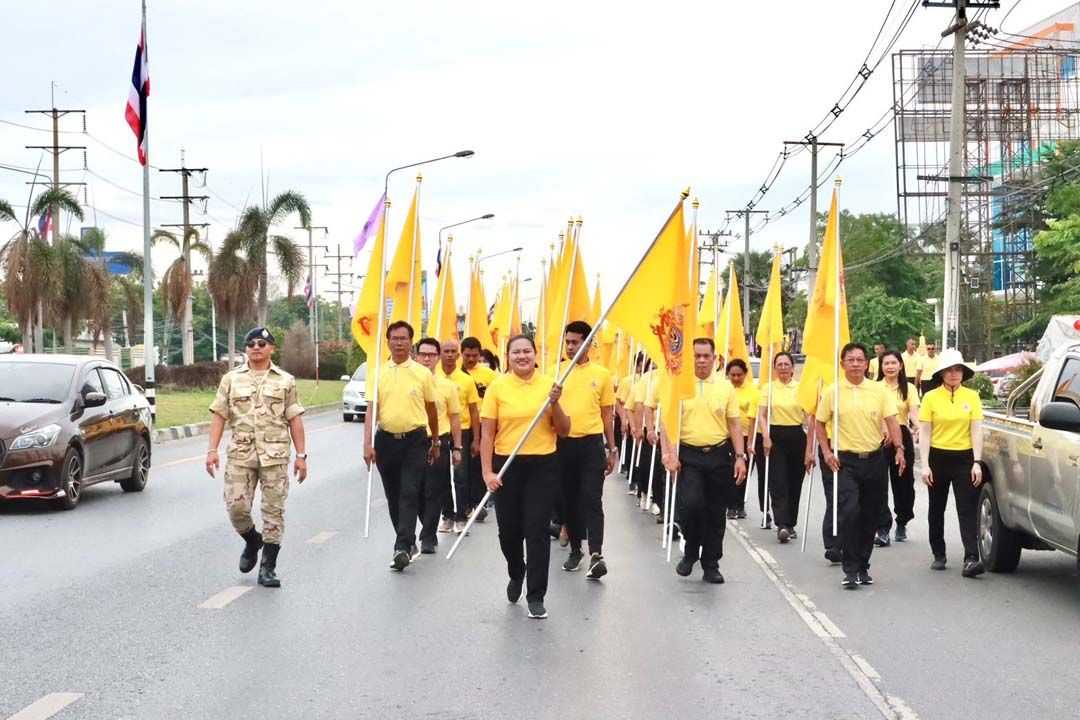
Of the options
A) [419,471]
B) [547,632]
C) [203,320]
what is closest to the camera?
[547,632]

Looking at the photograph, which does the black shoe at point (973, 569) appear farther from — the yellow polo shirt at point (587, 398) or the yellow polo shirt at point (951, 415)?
the yellow polo shirt at point (587, 398)

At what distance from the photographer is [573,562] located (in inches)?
407

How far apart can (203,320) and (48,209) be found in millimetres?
80717

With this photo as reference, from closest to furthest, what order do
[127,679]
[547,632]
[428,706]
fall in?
[428,706] → [127,679] → [547,632]

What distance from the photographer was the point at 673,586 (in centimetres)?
967

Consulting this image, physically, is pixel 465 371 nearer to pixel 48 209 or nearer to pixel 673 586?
pixel 673 586

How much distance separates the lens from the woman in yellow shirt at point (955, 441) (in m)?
10.4

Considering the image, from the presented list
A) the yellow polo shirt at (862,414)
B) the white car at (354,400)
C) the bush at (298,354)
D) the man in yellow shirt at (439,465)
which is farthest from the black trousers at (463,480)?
the bush at (298,354)

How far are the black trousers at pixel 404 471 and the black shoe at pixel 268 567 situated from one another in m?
1.02

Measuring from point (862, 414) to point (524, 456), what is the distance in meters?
2.96

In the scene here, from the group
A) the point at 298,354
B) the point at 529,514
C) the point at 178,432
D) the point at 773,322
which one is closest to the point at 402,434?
the point at 529,514

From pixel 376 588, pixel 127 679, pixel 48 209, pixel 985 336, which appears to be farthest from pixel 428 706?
pixel 985 336

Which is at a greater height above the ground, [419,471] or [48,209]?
[48,209]

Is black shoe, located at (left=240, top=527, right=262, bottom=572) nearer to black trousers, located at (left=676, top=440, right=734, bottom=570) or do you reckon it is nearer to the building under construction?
black trousers, located at (left=676, top=440, right=734, bottom=570)
